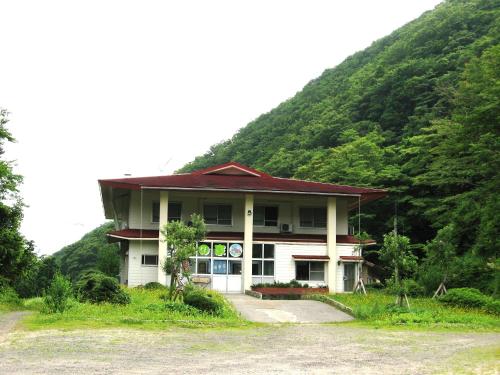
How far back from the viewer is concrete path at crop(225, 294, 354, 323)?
21.8 metres

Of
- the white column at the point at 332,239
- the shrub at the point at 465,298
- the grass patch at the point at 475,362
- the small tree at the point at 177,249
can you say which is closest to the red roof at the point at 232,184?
the white column at the point at 332,239

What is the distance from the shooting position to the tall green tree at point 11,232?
103ft

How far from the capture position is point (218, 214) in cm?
3675

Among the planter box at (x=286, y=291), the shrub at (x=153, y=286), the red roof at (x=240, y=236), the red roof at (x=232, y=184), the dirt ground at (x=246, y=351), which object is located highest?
the red roof at (x=232, y=184)

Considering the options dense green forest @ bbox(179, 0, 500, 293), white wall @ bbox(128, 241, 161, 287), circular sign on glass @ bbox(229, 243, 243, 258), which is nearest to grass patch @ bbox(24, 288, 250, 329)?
white wall @ bbox(128, 241, 161, 287)

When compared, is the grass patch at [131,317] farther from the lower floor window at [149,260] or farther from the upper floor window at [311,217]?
the upper floor window at [311,217]

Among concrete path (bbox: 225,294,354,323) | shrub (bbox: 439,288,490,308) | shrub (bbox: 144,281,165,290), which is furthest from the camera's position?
shrub (bbox: 144,281,165,290)

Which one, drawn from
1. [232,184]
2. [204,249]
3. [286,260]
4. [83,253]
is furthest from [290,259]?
[83,253]

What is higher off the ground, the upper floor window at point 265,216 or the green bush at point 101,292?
the upper floor window at point 265,216

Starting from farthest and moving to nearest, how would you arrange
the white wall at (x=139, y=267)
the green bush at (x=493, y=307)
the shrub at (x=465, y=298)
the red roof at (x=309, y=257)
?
1. the red roof at (x=309, y=257)
2. the white wall at (x=139, y=267)
3. the shrub at (x=465, y=298)
4. the green bush at (x=493, y=307)

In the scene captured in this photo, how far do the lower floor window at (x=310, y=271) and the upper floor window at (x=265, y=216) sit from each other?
3.42m

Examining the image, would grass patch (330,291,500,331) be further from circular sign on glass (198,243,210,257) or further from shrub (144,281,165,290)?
circular sign on glass (198,243,210,257)

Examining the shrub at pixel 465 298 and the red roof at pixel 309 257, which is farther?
the red roof at pixel 309 257

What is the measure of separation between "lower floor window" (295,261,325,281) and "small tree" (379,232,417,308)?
11746mm
